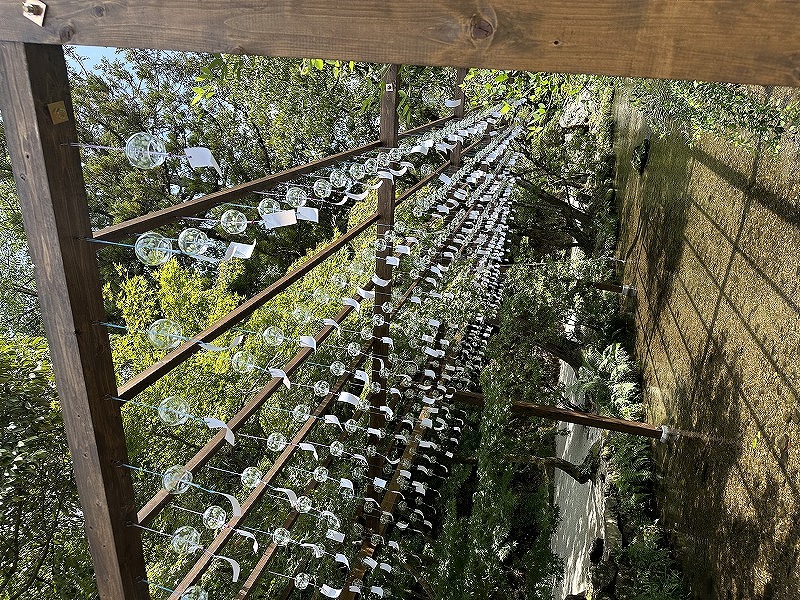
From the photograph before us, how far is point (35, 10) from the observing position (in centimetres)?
94

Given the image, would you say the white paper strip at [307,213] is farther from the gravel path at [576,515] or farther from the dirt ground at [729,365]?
the gravel path at [576,515]

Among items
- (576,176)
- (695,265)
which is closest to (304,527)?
(695,265)

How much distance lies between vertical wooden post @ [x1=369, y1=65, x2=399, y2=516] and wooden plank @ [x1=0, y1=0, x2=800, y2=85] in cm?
145

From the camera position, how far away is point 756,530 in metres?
2.45

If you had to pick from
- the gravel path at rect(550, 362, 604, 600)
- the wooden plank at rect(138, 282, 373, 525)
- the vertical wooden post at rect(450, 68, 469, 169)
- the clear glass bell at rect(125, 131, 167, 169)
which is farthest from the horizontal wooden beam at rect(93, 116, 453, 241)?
the gravel path at rect(550, 362, 604, 600)

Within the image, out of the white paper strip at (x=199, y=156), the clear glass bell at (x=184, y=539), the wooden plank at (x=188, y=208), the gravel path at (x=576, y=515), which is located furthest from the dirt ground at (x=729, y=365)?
the white paper strip at (x=199, y=156)

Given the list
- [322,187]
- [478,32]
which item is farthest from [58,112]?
[478,32]

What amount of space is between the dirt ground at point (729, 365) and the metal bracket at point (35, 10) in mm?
2447

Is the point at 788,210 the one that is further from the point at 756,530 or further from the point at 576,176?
the point at 576,176

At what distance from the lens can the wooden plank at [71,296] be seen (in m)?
0.98

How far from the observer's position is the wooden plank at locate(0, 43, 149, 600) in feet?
3.23

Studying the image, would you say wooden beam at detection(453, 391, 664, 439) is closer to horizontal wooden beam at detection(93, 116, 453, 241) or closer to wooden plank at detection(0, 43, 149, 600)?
horizontal wooden beam at detection(93, 116, 453, 241)

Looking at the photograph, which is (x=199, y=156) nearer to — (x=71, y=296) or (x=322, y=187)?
(x=71, y=296)

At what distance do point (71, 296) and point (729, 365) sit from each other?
2.75m
